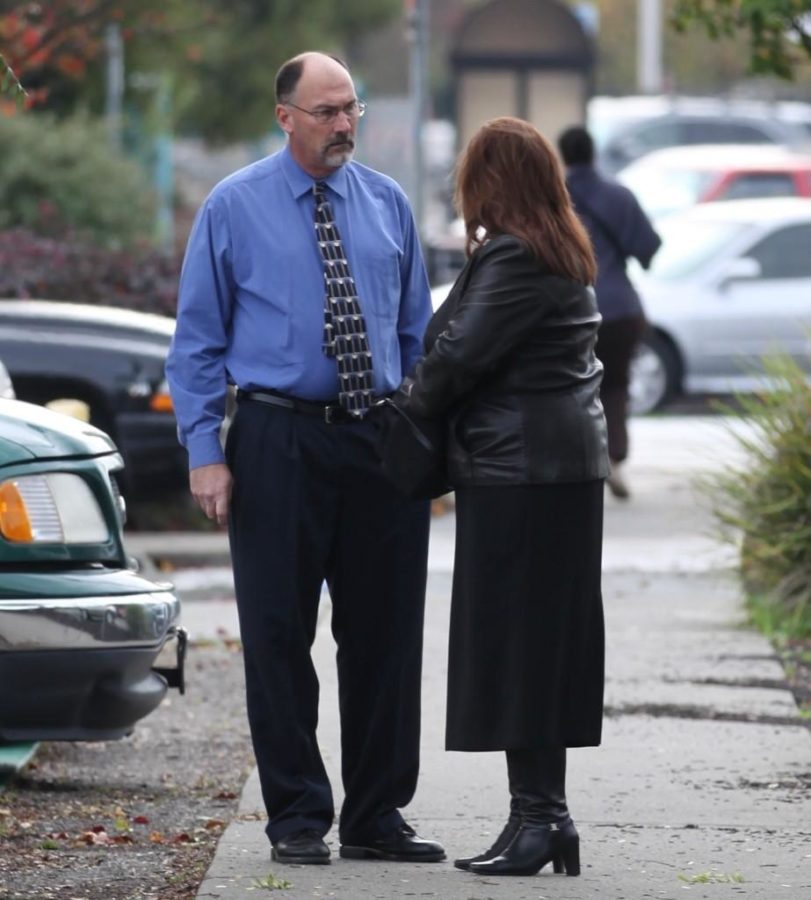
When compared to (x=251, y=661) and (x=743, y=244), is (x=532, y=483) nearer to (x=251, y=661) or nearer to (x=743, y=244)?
(x=251, y=661)

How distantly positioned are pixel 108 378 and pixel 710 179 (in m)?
15.3

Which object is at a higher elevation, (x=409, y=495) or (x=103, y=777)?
(x=409, y=495)

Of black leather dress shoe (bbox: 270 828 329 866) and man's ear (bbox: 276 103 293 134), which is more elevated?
man's ear (bbox: 276 103 293 134)

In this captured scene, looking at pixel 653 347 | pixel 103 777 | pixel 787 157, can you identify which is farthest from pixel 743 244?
pixel 103 777

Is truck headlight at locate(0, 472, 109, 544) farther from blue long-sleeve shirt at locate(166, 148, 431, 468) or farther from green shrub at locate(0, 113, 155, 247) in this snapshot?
green shrub at locate(0, 113, 155, 247)

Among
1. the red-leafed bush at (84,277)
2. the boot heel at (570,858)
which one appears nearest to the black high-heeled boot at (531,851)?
the boot heel at (570,858)

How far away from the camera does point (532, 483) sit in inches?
195

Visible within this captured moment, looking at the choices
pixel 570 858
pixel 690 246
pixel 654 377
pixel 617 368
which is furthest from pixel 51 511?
pixel 690 246

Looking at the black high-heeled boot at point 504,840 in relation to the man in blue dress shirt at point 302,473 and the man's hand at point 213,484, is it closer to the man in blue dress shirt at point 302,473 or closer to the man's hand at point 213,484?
the man in blue dress shirt at point 302,473

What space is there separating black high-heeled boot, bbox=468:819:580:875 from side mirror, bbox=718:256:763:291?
1279 centimetres

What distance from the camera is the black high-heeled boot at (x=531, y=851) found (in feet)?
16.5

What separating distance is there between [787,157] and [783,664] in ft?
63.0

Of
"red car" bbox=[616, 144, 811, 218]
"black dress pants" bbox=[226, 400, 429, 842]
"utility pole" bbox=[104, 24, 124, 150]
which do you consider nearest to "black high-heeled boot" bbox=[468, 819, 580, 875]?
"black dress pants" bbox=[226, 400, 429, 842]

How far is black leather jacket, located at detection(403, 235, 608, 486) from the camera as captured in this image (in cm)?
490
